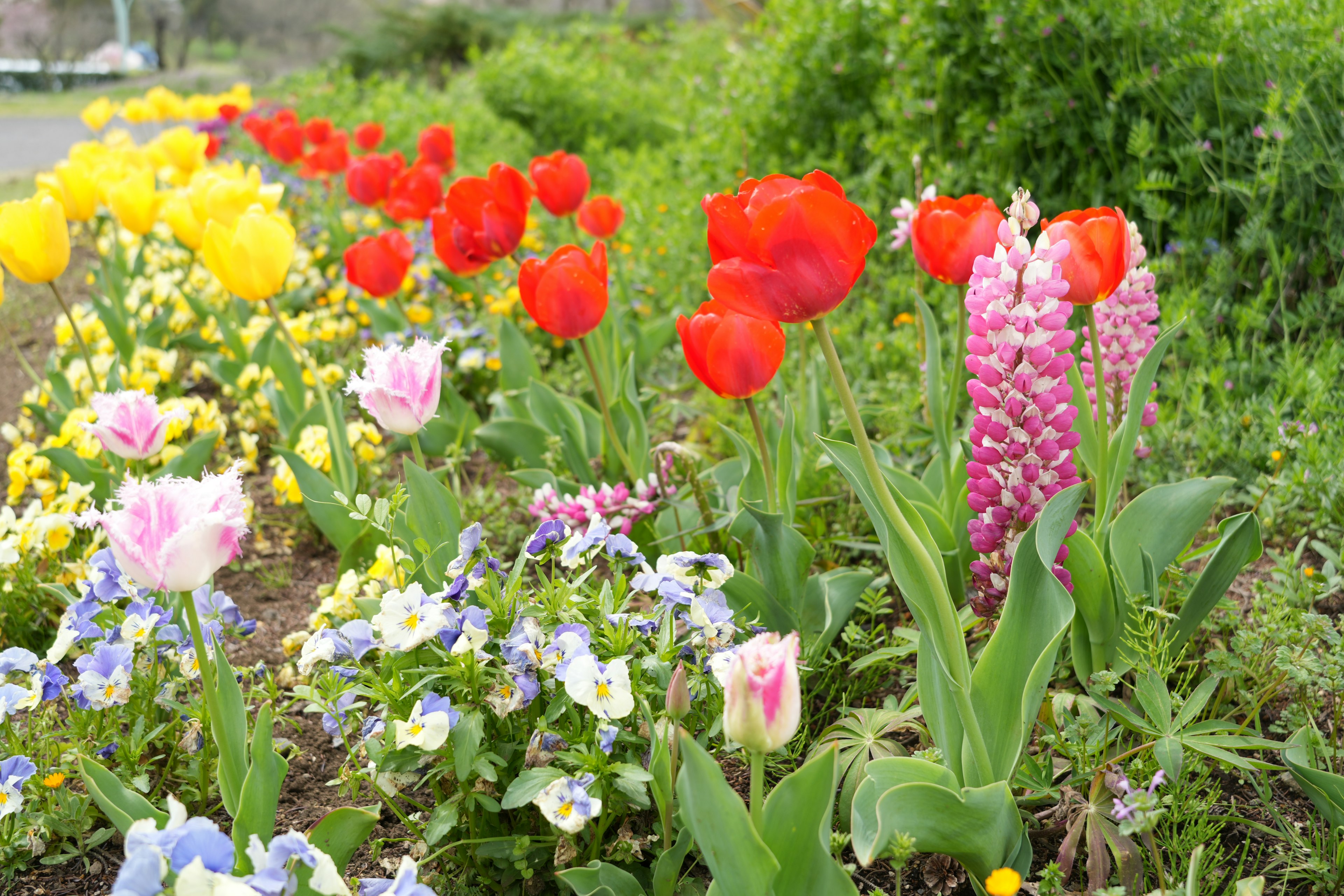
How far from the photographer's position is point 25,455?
98.6 inches

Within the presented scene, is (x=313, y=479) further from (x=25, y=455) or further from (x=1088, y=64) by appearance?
(x=1088, y=64)

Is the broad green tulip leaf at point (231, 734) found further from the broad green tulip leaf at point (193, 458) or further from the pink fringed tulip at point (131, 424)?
the broad green tulip leaf at point (193, 458)

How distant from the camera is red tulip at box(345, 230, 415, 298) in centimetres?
239

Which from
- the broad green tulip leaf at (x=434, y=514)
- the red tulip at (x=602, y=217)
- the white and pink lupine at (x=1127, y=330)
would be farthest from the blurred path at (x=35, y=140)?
the white and pink lupine at (x=1127, y=330)

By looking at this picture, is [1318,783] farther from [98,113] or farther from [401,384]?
[98,113]

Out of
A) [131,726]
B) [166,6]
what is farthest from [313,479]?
[166,6]

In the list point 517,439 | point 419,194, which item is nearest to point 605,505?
point 517,439

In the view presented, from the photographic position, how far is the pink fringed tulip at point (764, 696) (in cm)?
90

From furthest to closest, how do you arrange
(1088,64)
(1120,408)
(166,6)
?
(166,6) → (1088,64) → (1120,408)

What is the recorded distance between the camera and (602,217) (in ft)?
9.32

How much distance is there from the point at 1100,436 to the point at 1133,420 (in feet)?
0.18

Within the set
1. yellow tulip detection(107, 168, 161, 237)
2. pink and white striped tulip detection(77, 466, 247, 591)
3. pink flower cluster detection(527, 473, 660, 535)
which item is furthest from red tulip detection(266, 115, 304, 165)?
pink and white striped tulip detection(77, 466, 247, 591)

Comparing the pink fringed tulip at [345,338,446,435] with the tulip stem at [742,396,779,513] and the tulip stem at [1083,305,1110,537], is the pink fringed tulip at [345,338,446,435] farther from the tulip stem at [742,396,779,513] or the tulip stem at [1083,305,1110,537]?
the tulip stem at [1083,305,1110,537]

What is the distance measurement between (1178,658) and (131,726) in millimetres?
1818
